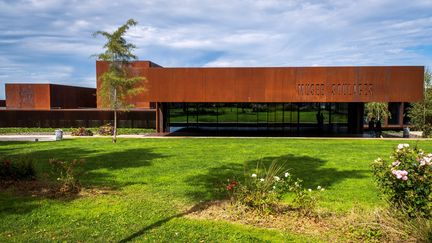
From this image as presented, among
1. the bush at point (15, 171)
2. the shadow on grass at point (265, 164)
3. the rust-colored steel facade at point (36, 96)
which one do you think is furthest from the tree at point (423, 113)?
the rust-colored steel facade at point (36, 96)

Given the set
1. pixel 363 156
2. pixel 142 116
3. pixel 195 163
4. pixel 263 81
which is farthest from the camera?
pixel 142 116

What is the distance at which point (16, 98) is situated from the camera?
41094 millimetres

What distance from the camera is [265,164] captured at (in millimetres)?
12984

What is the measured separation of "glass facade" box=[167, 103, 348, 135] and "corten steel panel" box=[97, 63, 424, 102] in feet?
19.0

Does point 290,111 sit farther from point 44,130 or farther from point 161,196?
point 161,196

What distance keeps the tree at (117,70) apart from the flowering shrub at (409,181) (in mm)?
16635

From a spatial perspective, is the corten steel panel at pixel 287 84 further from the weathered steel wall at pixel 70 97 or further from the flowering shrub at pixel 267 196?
the flowering shrub at pixel 267 196

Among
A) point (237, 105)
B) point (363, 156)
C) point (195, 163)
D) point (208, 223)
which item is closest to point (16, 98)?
point (237, 105)

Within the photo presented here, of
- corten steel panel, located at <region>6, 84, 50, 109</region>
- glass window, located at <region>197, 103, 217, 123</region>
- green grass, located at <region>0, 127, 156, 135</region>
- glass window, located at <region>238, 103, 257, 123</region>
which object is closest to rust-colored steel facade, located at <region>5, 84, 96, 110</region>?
corten steel panel, located at <region>6, 84, 50, 109</region>

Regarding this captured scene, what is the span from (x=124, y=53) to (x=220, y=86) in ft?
21.8

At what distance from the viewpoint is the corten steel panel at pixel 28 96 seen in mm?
40000

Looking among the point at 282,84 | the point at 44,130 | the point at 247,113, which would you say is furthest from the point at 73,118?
the point at 282,84

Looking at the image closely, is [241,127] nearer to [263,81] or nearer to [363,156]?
[263,81]

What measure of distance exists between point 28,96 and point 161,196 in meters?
37.4
